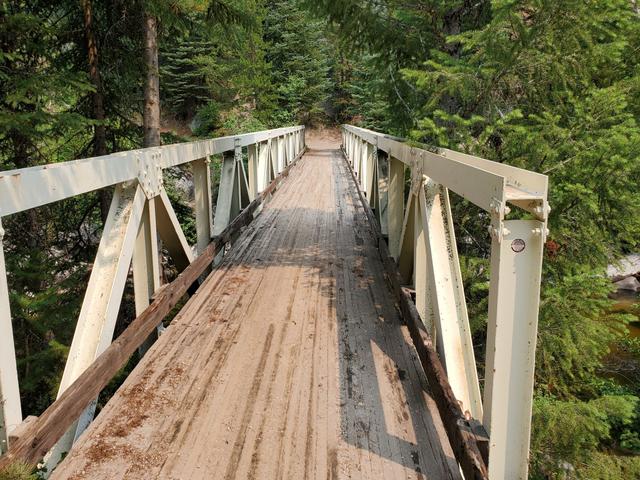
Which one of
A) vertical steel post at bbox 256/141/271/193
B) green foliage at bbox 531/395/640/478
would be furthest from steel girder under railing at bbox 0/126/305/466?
vertical steel post at bbox 256/141/271/193

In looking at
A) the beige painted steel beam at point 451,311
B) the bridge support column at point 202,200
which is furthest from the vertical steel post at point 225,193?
the beige painted steel beam at point 451,311

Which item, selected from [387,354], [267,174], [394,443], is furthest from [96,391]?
[267,174]

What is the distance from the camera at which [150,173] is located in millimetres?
3023

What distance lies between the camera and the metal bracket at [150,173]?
2.88 metres

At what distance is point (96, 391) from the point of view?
225 cm

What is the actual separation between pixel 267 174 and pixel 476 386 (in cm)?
757

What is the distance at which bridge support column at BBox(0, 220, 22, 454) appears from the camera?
5.23 ft

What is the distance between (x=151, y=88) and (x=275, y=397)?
530 centimetres

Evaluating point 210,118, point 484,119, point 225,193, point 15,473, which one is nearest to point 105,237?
point 15,473

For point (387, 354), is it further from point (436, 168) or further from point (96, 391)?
point (96, 391)

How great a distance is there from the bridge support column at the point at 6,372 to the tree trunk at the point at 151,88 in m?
4.99

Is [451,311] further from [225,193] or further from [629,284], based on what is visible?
[629,284]

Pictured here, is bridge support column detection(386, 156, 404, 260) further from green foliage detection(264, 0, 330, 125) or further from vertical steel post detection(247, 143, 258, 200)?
green foliage detection(264, 0, 330, 125)

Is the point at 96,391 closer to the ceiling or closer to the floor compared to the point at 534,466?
closer to the ceiling
